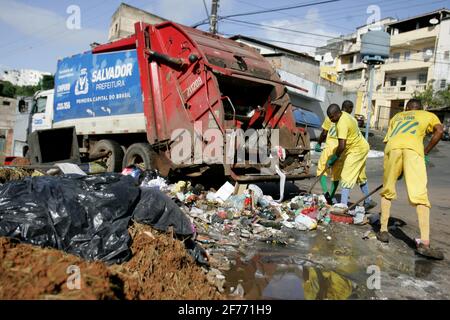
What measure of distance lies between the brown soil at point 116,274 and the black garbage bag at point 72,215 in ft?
0.49

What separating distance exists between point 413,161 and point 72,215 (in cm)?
330

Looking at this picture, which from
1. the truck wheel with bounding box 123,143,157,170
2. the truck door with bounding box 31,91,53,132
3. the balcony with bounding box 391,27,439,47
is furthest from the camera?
the balcony with bounding box 391,27,439,47

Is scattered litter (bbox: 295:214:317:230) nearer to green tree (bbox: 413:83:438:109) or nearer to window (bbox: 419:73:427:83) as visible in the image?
green tree (bbox: 413:83:438:109)

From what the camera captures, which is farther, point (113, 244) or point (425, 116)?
point (425, 116)

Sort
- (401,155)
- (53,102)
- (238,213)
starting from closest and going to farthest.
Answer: (401,155) → (238,213) → (53,102)

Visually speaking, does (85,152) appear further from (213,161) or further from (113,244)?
(113,244)

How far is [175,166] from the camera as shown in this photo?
18.7 feet

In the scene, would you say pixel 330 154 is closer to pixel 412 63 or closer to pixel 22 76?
pixel 412 63

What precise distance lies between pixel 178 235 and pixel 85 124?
542 centimetres

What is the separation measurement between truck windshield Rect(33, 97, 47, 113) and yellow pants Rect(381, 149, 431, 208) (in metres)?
8.14

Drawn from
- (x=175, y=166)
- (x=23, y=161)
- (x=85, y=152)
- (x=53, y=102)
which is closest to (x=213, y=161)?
(x=175, y=166)

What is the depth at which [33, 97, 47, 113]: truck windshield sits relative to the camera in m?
9.26

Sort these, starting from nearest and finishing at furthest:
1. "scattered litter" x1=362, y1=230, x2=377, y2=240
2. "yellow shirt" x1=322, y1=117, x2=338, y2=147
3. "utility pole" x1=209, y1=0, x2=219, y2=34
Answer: "scattered litter" x1=362, y1=230, x2=377, y2=240, "yellow shirt" x1=322, y1=117, x2=338, y2=147, "utility pole" x1=209, y1=0, x2=219, y2=34

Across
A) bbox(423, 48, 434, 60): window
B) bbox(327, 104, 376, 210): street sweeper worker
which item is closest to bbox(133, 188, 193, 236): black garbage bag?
bbox(327, 104, 376, 210): street sweeper worker
